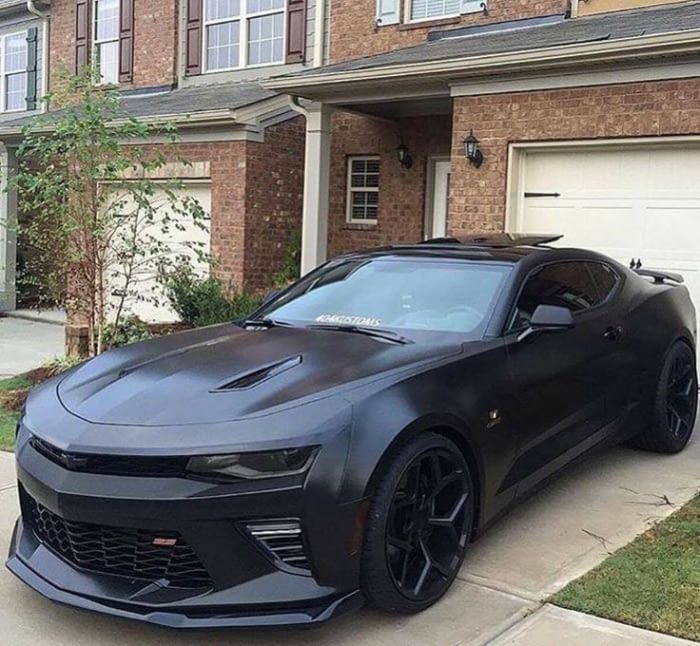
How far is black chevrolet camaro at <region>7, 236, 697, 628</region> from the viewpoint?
3062mm

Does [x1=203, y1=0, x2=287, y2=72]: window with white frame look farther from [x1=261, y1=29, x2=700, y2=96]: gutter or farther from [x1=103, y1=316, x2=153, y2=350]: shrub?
[x1=103, y1=316, x2=153, y2=350]: shrub

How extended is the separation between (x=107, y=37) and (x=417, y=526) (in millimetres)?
15307

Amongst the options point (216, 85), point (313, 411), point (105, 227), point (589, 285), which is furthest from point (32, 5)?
point (313, 411)

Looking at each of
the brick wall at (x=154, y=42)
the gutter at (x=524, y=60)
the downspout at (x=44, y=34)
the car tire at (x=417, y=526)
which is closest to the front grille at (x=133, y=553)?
the car tire at (x=417, y=526)

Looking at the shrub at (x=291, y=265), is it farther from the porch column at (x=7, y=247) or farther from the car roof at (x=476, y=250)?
the car roof at (x=476, y=250)

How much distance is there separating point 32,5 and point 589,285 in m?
16.2

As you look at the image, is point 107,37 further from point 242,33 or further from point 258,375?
point 258,375

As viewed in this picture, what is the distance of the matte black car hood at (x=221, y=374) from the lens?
3316mm

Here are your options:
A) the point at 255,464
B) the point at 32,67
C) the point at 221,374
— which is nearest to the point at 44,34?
the point at 32,67

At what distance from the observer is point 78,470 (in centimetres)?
319

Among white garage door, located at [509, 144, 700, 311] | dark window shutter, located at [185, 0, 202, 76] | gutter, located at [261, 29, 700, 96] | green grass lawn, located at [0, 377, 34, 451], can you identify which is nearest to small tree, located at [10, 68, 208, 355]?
green grass lawn, located at [0, 377, 34, 451]

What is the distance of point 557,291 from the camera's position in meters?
4.84

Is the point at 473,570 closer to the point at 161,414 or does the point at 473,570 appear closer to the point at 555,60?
the point at 161,414

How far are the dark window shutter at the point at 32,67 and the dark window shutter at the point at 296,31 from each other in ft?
24.2
